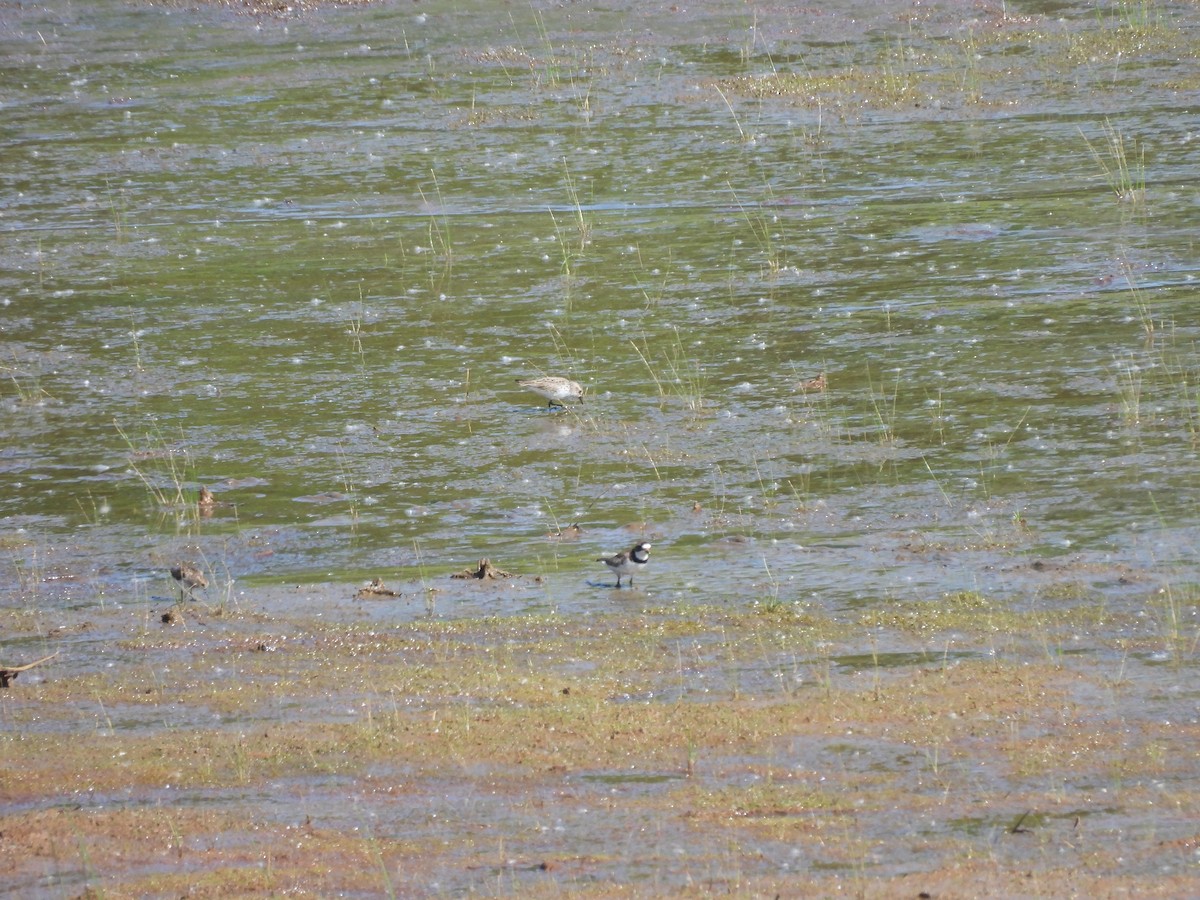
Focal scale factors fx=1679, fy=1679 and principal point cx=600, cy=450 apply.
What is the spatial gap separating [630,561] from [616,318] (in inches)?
186

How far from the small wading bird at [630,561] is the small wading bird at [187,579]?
2.07 metres

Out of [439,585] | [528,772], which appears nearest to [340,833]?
[528,772]

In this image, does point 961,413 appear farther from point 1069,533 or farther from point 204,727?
point 204,727

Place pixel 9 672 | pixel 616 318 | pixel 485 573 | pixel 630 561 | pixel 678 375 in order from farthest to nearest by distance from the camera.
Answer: pixel 616 318 < pixel 678 375 < pixel 485 573 < pixel 630 561 < pixel 9 672

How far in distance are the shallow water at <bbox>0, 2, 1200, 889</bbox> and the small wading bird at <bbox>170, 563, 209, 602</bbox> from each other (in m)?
0.13

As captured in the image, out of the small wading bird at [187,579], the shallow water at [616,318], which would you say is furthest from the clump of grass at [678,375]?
the small wading bird at [187,579]

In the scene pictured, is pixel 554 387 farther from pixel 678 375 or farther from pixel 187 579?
pixel 187 579

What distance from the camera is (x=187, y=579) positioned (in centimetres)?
850

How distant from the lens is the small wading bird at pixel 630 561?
8.38m

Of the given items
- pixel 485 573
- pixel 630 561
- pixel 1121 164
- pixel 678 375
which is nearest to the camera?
pixel 630 561

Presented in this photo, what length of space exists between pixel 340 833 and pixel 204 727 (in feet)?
4.12

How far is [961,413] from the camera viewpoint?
1059cm

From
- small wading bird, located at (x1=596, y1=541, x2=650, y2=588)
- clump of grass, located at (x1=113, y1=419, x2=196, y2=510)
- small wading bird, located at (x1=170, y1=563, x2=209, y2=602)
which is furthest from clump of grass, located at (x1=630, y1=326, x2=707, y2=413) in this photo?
small wading bird, located at (x1=170, y1=563, x2=209, y2=602)

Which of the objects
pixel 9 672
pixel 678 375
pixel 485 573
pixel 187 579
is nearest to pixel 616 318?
pixel 678 375
